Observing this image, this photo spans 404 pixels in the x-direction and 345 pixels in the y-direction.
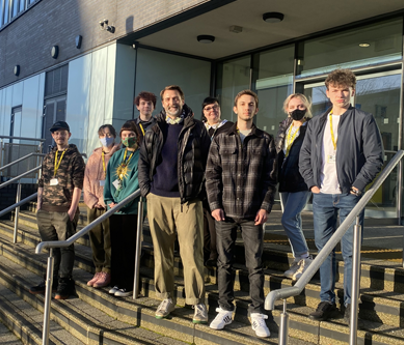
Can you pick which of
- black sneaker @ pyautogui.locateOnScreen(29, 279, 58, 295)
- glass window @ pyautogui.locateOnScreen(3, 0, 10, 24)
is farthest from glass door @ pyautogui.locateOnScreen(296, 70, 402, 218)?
glass window @ pyautogui.locateOnScreen(3, 0, 10, 24)

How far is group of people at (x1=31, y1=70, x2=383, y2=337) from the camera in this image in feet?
10.7

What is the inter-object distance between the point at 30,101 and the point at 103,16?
4.88m

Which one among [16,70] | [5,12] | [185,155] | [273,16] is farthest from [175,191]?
[5,12]

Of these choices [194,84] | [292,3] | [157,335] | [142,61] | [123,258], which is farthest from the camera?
[194,84]

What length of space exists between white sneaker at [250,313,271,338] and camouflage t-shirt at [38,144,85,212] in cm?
247

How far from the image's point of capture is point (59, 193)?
489 centimetres

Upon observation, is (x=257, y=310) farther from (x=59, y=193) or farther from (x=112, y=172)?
(x=59, y=193)

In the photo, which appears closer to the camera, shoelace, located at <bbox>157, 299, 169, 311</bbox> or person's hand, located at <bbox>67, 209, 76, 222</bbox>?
shoelace, located at <bbox>157, 299, 169, 311</bbox>

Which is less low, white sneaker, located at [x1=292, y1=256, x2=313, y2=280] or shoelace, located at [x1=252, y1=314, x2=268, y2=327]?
white sneaker, located at [x1=292, y1=256, x2=313, y2=280]

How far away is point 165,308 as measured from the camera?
12.5 feet

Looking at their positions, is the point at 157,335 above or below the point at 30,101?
below

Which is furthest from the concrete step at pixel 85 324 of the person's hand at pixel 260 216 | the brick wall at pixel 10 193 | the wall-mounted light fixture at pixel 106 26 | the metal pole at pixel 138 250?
the wall-mounted light fixture at pixel 106 26

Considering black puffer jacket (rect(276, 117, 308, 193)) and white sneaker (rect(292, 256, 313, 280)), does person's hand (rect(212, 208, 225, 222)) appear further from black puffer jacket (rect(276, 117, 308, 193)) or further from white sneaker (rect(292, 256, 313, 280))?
white sneaker (rect(292, 256, 313, 280))

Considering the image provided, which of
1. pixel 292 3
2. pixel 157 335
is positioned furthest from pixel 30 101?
pixel 157 335
